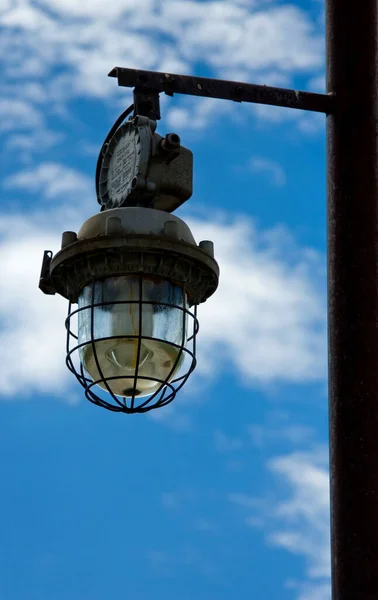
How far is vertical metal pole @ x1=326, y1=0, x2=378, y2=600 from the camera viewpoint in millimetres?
5289

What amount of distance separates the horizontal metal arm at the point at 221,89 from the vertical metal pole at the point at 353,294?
0.37 feet

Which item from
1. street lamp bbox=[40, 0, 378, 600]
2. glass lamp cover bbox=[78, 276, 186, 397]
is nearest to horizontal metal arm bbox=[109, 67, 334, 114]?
street lamp bbox=[40, 0, 378, 600]

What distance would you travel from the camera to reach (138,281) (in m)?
5.91

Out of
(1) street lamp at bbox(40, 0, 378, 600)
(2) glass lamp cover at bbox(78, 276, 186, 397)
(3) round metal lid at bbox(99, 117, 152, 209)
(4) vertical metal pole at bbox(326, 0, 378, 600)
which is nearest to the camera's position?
(4) vertical metal pole at bbox(326, 0, 378, 600)

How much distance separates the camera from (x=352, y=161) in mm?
5812

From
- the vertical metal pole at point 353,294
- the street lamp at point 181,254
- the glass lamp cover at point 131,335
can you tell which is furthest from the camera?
the glass lamp cover at point 131,335

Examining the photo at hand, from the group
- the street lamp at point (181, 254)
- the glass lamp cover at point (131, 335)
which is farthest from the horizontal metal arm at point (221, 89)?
the glass lamp cover at point (131, 335)

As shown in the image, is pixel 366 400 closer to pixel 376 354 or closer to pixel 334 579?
pixel 376 354

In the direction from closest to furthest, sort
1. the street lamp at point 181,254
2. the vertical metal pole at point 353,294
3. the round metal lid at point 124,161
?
the vertical metal pole at point 353,294 < the street lamp at point 181,254 < the round metal lid at point 124,161

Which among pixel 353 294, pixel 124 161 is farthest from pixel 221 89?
pixel 353 294

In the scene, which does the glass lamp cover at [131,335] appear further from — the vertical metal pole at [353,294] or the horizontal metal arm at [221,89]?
the horizontal metal arm at [221,89]

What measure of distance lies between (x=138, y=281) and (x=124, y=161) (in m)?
0.71

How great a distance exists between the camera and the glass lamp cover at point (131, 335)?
590 cm

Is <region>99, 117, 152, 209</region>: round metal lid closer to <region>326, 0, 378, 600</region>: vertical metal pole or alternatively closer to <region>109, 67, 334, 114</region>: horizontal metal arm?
<region>109, 67, 334, 114</region>: horizontal metal arm
